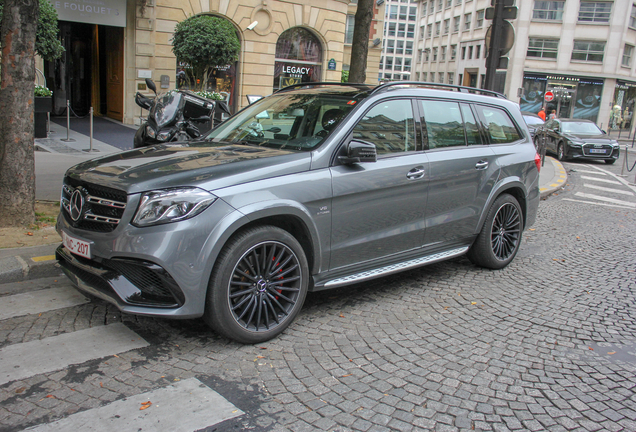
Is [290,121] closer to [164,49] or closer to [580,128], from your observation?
[164,49]

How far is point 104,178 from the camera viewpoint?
369 centimetres

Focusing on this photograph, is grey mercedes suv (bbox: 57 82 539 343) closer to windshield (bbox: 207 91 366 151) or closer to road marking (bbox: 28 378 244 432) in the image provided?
windshield (bbox: 207 91 366 151)

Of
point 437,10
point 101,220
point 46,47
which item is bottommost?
point 101,220

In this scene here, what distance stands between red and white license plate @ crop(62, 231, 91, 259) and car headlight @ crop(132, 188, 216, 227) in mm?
482

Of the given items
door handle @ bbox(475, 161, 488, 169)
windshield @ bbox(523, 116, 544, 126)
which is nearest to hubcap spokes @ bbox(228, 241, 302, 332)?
door handle @ bbox(475, 161, 488, 169)

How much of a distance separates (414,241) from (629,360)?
72.9 inches

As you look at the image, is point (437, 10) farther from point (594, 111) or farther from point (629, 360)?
point (629, 360)

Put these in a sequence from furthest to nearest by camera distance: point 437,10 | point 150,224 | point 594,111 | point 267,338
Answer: point 437,10 < point 594,111 < point 267,338 < point 150,224

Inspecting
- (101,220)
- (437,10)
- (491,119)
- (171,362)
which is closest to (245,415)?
(171,362)

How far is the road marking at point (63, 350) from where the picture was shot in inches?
130

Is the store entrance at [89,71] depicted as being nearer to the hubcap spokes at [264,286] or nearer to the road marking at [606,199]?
the road marking at [606,199]

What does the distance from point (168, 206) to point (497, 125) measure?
3884 mm

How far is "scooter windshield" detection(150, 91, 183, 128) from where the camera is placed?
27.9 feet

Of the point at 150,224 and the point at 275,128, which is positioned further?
the point at 275,128
